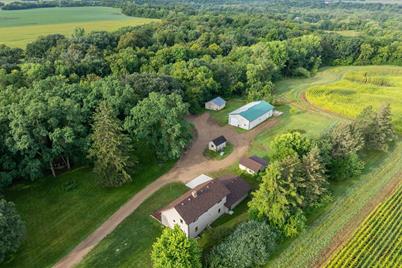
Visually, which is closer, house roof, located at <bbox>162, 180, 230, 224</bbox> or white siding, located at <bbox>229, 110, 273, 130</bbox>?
house roof, located at <bbox>162, 180, 230, 224</bbox>

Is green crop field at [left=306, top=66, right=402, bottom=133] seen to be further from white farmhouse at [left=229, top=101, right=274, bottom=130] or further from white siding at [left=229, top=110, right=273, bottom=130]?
white siding at [left=229, top=110, right=273, bottom=130]

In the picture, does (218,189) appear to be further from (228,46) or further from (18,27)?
(18,27)

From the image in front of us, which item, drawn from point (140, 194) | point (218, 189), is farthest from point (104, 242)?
point (218, 189)

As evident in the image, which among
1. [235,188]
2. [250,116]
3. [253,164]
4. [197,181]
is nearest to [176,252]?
[235,188]

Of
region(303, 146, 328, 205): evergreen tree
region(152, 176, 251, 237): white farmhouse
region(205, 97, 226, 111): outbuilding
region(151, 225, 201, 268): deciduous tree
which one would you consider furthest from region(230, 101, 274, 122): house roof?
region(151, 225, 201, 268): deciduous tree

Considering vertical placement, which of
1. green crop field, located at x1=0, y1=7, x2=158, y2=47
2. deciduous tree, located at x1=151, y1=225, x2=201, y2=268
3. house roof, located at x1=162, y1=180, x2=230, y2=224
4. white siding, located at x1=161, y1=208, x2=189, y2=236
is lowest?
white siding, located at x1=161, y1=208, x2=189, y2=236

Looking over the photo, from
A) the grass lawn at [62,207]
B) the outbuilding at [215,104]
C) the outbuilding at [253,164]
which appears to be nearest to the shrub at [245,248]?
the outbuilding at [253,164]

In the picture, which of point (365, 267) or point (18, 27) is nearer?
point (365, 267)

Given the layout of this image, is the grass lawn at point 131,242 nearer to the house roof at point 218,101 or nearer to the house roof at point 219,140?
the house roof at point 219,140
